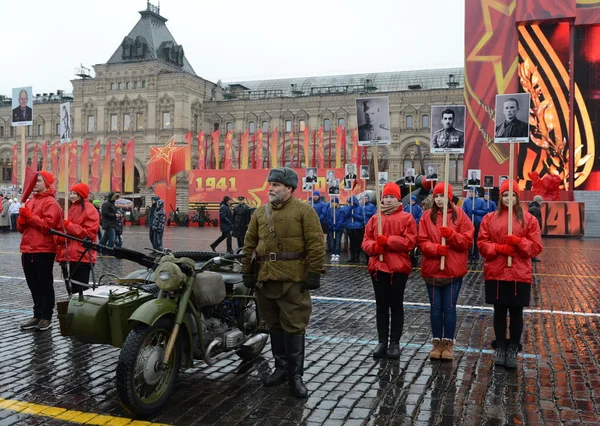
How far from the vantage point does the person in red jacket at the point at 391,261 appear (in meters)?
5.73

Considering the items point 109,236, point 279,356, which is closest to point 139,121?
point 109,236

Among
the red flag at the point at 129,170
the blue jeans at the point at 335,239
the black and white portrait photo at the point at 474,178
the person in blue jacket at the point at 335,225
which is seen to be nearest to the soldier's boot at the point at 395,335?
the person in blue jacket at the point at 335,225

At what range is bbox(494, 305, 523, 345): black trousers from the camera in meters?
5.52

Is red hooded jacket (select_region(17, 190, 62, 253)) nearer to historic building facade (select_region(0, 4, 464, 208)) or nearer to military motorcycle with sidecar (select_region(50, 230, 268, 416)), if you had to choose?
military motorcycle with sidecar (select_region(50, 230, 268, 416))

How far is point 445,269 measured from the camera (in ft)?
18.7

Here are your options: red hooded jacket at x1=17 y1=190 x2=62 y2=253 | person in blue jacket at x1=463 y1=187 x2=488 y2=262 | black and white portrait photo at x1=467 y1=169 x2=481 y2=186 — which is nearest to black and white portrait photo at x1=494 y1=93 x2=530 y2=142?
red hooded jacket at x1=17 y1=190 x2=62 y2=253

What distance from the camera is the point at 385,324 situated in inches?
232

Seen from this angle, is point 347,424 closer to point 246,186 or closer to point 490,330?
point 490,330

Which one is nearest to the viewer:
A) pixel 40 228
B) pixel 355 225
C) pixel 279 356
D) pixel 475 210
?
pixel 279 356

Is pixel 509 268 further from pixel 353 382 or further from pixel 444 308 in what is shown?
pixel 353 382

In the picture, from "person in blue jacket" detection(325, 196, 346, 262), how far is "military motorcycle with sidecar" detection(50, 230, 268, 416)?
1065 cm

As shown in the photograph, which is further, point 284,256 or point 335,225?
point 335,225

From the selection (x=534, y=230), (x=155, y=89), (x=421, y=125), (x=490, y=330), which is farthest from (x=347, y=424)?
(x=155, y=89)

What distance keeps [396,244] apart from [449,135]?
1.78 metres
